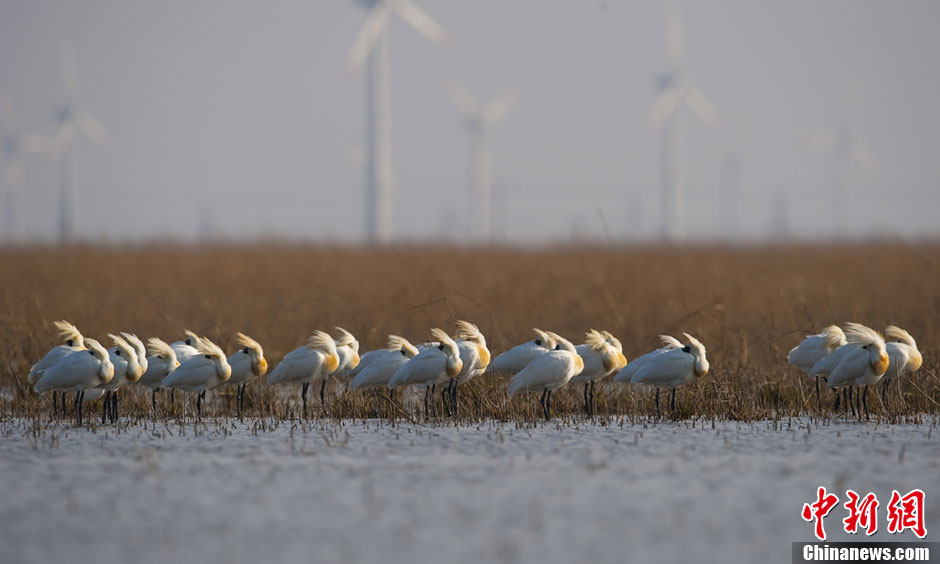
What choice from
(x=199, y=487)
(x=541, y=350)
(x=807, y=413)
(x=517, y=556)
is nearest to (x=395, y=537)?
(x=517, y=556)

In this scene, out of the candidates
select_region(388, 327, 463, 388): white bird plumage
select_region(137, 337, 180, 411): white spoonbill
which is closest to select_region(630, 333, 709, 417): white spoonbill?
select_region(388, 327, 463, 388): white bird plumage

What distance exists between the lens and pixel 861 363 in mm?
10000

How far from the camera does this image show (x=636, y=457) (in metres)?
8.40

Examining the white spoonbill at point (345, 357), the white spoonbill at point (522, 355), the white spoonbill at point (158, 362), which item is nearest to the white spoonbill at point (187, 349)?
the white spoonbill at point (158, 362)

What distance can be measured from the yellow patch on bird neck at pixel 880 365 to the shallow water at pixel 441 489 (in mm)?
474

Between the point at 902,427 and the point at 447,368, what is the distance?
142 inches

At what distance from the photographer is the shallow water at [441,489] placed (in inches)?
242

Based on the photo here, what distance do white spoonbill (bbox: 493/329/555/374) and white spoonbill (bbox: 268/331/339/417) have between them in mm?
1453

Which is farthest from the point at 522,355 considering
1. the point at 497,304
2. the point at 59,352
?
the point at 497,304

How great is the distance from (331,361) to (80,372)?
6.77ft

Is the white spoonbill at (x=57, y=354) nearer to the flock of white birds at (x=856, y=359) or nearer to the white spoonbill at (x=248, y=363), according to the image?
the white spoonbill at (x=248, y=363)

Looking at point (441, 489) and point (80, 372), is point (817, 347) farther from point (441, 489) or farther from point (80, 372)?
point (80, 372)

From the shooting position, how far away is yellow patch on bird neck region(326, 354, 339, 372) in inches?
418

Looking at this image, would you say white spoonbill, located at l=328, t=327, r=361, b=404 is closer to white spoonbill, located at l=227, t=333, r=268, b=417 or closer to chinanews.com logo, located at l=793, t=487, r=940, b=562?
white spoonbill, located at l=227, t=333, r=268, b=417
